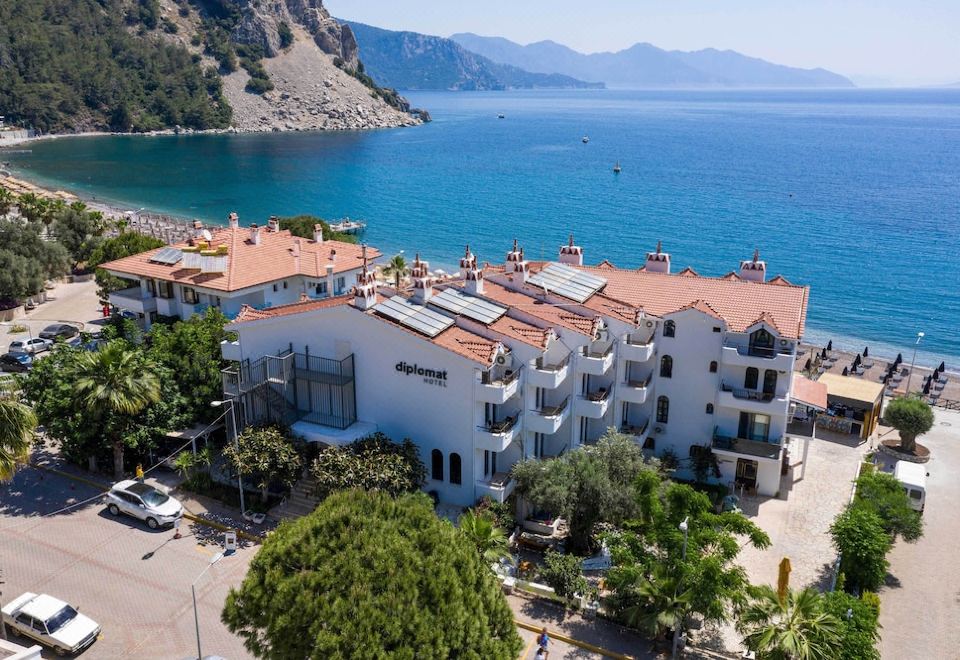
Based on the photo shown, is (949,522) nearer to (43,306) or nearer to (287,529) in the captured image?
(287,529)

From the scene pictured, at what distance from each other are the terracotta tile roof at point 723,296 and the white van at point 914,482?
954 centimetres

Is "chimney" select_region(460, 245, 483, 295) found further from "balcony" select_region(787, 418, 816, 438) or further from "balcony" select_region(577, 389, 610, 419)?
"balcony" select_region(787, 418, 816, 438)

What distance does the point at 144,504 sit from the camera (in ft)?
110

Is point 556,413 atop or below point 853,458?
atop

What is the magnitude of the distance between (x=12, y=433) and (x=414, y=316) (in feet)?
55.7

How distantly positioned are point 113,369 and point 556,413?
2095cm

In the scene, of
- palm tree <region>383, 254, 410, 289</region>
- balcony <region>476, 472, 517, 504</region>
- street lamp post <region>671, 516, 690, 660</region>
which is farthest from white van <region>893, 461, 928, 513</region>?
palm tree <region>383, 254, 410, 289</region>

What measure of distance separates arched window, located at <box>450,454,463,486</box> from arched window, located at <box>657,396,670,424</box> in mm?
12567

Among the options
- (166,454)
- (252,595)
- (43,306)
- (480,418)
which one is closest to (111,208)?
(43,306)

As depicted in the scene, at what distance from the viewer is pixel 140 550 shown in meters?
31.7

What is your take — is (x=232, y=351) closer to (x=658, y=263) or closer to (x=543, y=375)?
(x=543, y=375)

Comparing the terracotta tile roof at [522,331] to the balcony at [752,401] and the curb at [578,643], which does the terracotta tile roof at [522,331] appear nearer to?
the balcony at [752,401]

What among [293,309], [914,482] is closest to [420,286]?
[293,309]

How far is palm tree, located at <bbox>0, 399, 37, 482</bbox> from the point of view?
929 inches
